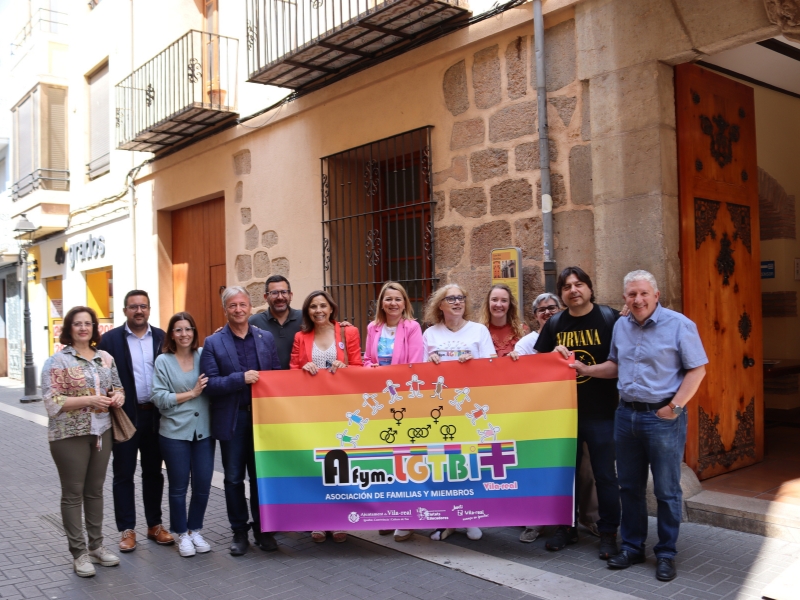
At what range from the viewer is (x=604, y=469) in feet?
14.6

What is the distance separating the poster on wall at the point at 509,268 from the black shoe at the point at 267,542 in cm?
277

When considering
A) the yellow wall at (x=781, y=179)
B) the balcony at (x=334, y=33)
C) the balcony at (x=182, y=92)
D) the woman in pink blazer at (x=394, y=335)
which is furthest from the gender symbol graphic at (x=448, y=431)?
the balcony at (x=182, y=92)

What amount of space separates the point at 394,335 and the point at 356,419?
26.4 inches

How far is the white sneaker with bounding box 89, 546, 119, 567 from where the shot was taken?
464 cm

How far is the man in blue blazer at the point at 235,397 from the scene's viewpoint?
15.6 ft

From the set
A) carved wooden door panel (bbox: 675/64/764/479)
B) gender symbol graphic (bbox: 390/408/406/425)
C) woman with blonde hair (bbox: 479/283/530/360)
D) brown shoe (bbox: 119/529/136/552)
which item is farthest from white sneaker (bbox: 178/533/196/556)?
carved wooden door panel (bbox: 675/64/764/479)

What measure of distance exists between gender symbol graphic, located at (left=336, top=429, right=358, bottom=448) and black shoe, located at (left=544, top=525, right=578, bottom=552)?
1413mm

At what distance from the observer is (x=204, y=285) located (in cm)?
1124

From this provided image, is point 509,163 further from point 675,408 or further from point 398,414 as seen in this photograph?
point 675,408

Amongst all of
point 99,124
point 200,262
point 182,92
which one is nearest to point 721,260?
point 182,92

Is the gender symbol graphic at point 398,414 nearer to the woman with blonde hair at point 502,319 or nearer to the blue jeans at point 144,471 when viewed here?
the woman with blonde hair at point 502,319

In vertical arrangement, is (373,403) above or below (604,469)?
above

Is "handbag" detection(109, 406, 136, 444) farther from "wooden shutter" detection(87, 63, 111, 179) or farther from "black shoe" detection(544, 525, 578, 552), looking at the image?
"wooden shutter" detection(87, 63, 111, 179)

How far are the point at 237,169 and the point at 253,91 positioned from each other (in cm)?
110
